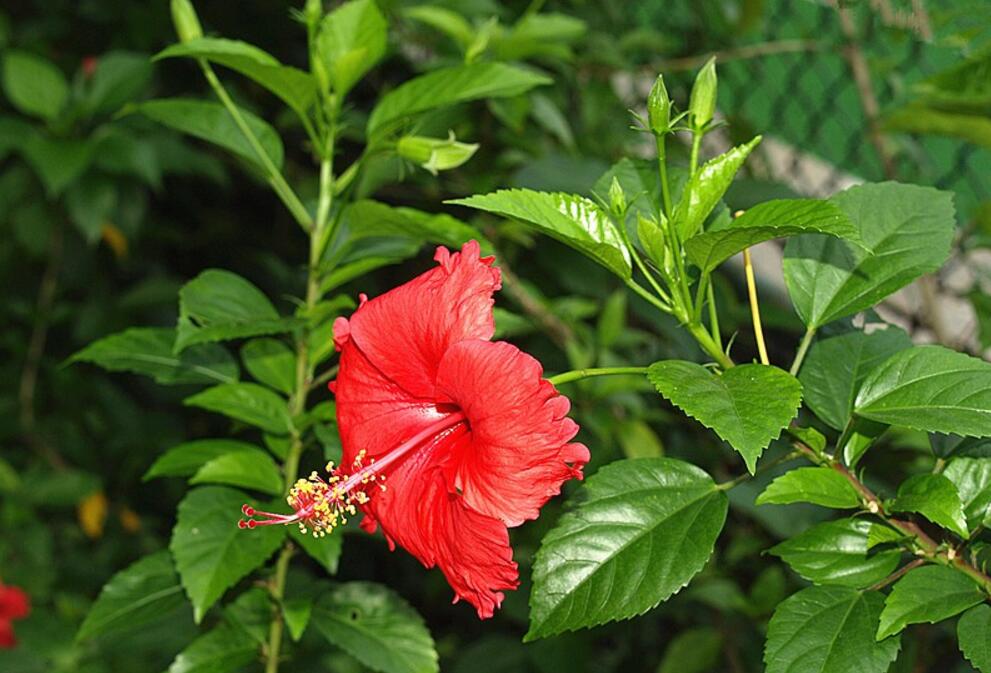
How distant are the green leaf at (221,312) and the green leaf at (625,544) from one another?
335 millimetres

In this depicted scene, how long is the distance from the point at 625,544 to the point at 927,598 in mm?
186

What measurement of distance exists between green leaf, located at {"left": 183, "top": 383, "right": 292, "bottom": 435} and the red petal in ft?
1.17

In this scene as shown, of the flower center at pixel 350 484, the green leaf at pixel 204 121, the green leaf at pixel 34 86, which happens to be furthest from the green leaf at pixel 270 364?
the green leaf at pixel 34 86

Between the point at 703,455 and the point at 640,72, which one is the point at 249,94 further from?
the point at 703,455

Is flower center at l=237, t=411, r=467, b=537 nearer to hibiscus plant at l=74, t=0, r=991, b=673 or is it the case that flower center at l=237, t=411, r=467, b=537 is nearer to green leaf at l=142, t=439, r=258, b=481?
hibiscus plant at l=74, t=0, r=991, b=673

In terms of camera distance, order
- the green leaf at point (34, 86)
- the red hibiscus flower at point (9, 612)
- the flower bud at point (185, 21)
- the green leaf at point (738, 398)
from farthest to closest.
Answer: the red hibiscus flower at point (9, 612) → the green leaf at point (34, 86) → the flower bud at point (185, 21) → the green leaf at point (738, 398)

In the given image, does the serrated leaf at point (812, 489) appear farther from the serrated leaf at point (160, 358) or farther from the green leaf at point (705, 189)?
the serrated leaf at point (160, 358)

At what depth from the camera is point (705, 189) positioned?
737mm

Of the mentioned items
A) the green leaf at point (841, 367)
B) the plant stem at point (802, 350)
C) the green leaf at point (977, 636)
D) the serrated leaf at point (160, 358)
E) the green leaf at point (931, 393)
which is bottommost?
the serrated leaf at point (160, 358)

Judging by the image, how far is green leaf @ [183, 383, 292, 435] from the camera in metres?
1.03

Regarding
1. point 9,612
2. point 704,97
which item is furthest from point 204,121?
point 9,612

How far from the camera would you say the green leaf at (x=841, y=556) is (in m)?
0.76

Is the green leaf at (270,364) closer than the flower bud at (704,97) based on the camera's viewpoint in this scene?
No

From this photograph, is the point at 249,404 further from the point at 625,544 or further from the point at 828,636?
the point at 828,636
